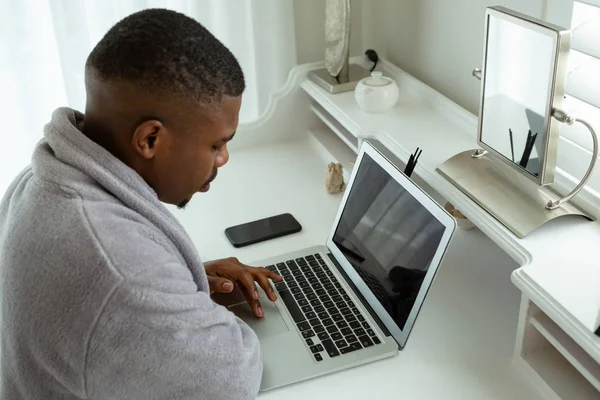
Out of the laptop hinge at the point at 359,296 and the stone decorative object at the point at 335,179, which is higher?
the stone decorative object at the point at 335,179

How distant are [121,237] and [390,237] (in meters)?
0.50

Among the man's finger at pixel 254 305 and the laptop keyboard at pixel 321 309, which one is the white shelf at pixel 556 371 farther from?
the man's finger at pixel 254 305

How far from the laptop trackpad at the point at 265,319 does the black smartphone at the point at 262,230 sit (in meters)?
0.20

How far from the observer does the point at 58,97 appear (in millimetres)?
1830

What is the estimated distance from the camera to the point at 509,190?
3.66 feet

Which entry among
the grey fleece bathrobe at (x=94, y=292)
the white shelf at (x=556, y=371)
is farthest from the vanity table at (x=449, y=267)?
the grey fleece bathrobe at (x=94, y=292)

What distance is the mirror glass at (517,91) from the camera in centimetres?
98

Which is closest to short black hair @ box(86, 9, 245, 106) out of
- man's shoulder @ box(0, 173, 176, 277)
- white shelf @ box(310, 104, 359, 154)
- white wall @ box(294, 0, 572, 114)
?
man's shoulder @ box(0, 173, 176, 277)

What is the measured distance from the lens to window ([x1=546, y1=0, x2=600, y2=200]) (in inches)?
41.6

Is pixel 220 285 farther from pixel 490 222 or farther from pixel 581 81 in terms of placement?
pixel 581 81

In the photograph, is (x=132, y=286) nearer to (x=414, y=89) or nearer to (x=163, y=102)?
(x=163, y=102)

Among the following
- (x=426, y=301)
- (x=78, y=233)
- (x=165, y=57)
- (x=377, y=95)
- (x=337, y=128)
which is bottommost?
(x=426, y=301)

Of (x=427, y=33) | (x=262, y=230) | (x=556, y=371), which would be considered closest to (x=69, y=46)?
(x=262, y=230)

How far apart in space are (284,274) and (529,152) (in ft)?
1.53
